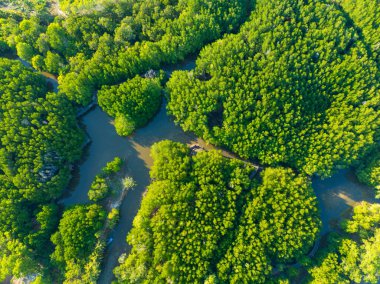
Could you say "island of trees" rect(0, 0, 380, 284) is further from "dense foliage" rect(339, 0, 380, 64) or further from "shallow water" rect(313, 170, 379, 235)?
"shallow water" rect(313, 170, 379, 235)

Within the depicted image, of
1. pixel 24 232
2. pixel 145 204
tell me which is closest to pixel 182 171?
pixel 145 204

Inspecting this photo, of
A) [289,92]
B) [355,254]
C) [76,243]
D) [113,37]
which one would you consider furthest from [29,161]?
Result: [355,254]

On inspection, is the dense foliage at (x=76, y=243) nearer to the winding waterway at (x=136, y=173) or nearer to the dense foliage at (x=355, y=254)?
the winding waterway at (x=136, y=173)

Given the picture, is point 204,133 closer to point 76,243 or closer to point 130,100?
point 130,100

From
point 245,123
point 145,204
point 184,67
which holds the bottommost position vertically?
point 145,204

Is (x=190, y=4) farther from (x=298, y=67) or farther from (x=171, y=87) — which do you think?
(x=298, y=67)

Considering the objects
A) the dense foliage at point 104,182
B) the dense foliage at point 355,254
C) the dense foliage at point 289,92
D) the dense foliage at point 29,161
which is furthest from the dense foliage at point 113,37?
the dense foliage at point 355,254

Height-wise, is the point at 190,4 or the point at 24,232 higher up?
the point at 190,4
